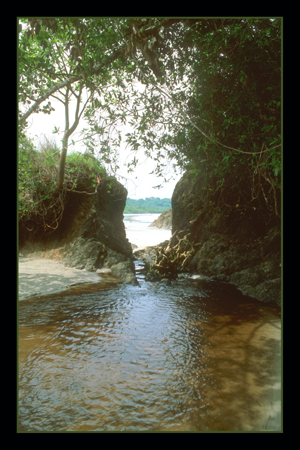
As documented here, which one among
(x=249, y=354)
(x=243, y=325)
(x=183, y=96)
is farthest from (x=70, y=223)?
(x=249, y=354)

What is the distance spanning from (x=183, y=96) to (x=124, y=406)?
4.71 metres

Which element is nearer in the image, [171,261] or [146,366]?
[146,366]

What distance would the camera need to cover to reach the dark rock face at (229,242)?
685 centimetres

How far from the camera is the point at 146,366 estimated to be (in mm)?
3096

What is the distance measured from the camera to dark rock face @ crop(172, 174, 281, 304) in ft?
22.5

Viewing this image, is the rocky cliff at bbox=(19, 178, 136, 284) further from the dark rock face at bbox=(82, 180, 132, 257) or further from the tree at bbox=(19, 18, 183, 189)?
the tree at bbox=(19, 18, 183, 189)

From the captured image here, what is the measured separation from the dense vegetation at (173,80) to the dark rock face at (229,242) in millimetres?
2558

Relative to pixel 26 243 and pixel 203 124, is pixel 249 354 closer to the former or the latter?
pixel 203 124

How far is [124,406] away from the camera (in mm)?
2348

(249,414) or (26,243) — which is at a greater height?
(26,243)

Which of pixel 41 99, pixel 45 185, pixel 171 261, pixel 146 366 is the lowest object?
pixel 146 366

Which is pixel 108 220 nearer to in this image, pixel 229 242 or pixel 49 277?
pixel 49 277

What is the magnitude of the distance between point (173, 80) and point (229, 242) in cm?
536

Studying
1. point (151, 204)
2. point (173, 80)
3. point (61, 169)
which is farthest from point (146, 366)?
point (61, 169)
